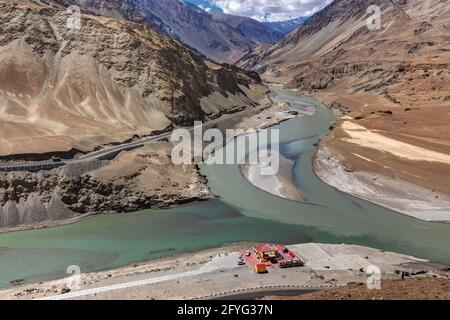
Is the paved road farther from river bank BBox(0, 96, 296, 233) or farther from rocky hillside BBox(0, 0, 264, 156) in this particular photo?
rocky hillside BBox(0, 0, 264, 156)

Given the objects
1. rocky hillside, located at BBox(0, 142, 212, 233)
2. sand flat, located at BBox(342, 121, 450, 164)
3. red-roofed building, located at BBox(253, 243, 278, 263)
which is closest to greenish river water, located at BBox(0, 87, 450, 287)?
rocky hillside, located at BBox(0, 142, 212, 233)

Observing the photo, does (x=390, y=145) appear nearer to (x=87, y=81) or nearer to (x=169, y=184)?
(x=169, y=184)

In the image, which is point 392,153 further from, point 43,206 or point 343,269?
point 43,206

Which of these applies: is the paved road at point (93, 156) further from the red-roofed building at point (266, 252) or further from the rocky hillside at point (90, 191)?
the red-roofed building at point (266, 252)

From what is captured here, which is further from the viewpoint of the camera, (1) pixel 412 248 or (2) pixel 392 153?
→ (2) pixel 392 153

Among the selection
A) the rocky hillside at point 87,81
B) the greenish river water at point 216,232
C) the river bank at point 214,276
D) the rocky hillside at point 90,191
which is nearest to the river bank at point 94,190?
the rocky hillside at point 90,191
